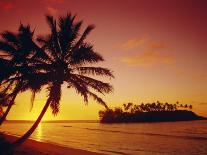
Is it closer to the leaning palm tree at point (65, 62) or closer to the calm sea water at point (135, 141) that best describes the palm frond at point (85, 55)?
the leaning palm tree at point (65, 62)

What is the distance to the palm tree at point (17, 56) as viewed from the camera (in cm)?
1469

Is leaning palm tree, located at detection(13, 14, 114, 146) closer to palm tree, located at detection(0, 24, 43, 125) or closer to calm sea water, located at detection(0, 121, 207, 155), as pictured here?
palm tree, located at detection(0, 24, 43, 125)

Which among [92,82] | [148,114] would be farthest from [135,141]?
[148,114]

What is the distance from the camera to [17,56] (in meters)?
16.6

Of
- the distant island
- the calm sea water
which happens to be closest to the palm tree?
the calm sea water

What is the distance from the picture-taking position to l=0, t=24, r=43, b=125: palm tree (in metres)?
14.7

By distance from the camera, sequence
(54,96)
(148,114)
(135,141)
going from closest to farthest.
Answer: (54,96)
(135,141)
(148,114)

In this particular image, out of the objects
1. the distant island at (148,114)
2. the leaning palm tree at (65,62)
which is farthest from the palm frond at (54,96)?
the distant island at (148,114)

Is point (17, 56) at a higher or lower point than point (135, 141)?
higher

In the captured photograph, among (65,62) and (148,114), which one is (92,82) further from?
(148,114)

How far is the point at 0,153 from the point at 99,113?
166 meters

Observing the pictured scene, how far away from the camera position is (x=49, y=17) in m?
14.8

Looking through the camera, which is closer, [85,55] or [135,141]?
[85,55]

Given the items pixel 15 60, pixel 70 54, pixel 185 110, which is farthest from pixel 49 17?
pixel 185 110
